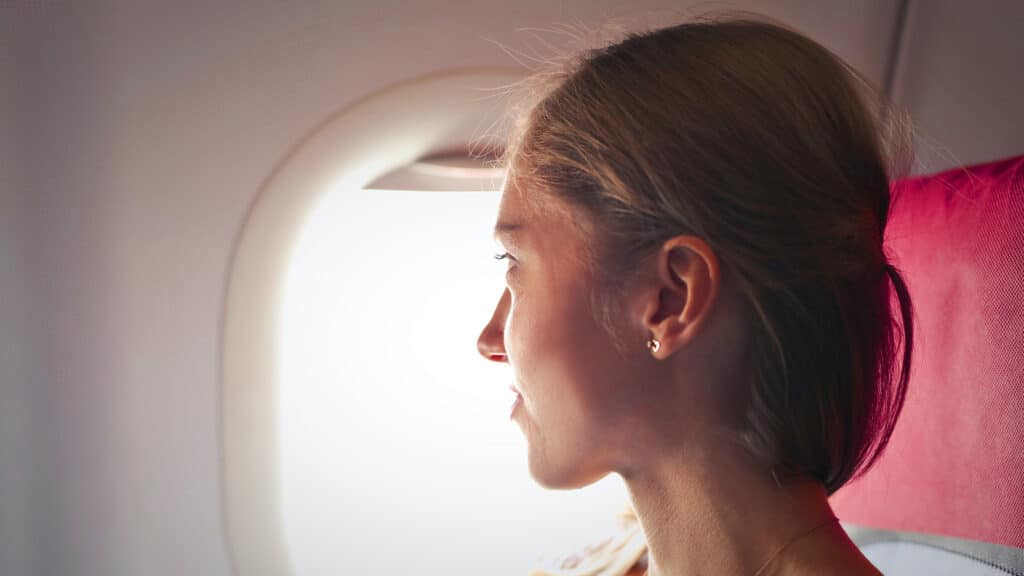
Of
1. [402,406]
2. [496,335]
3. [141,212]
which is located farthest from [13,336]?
[496,335]

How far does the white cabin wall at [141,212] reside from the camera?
3.69 feet

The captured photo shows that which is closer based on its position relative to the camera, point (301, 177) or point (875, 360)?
point (875, 360)

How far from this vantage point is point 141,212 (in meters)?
1.16

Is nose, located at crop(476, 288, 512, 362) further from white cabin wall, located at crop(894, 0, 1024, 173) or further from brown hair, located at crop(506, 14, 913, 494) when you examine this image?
white cabin wall, located at crop(894, 0, 1024, 173)

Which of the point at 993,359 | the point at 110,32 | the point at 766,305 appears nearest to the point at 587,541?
the point at 993,359

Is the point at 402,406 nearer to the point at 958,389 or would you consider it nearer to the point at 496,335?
the point at 496,335

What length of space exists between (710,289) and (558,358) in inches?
6.4

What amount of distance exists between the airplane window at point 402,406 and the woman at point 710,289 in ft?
1.70

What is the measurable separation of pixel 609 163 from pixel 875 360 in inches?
12.1

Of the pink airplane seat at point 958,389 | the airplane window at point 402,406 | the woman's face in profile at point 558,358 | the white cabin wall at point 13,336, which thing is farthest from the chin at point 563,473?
the white cabin wall at point 13,336

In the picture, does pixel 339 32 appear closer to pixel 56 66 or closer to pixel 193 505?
pixel 56 66

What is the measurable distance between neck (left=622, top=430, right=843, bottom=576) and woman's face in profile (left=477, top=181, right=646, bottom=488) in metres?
0.07

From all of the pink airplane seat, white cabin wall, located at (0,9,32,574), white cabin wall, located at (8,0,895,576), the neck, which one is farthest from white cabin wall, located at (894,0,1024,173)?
white cabin wall, located at (0,9,32,574)

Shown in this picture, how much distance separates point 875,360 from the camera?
79cm
